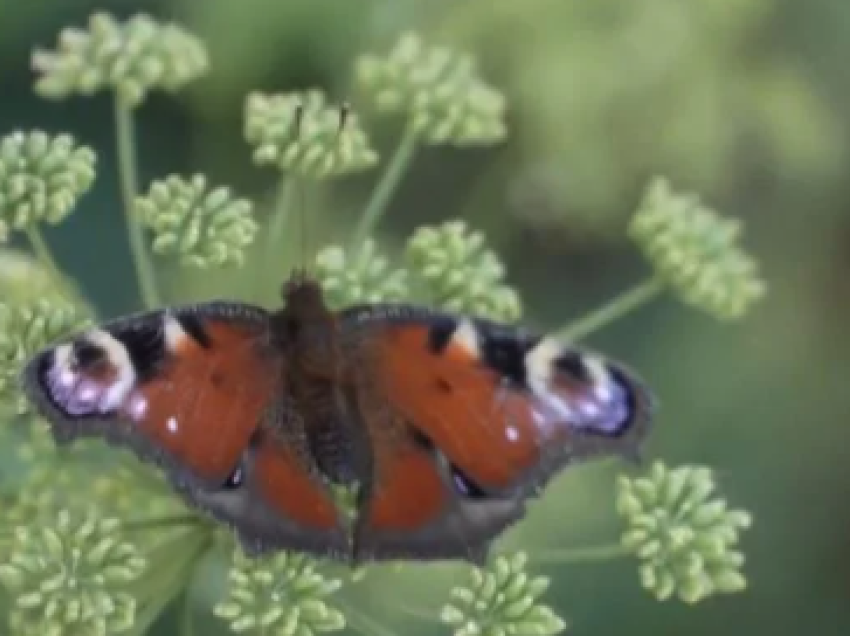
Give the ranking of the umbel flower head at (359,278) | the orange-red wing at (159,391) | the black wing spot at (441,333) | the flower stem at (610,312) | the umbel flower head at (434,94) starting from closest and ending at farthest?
the orange-red wing at (159,391), the black wing spot at (441,333), the umbel flower head at (359,278), the flower stem at (610,312), the umbel flower head at (434,94)

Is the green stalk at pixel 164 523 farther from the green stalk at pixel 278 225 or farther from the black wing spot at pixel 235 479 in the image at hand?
the green stalk at pixel 278 225

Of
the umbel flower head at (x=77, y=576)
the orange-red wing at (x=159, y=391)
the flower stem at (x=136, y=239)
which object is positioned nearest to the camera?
the orange-red wing at (x=159, y=391)

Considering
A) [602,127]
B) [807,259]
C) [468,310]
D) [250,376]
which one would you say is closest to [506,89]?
[602,127]

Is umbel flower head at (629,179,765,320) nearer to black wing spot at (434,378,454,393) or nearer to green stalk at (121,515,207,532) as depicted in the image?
black wing spot at (434,378,454,393)

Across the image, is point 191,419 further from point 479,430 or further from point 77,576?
point 479,430

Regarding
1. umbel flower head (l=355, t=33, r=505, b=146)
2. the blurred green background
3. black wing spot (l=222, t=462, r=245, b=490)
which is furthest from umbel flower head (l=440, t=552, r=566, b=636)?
the blurred green background

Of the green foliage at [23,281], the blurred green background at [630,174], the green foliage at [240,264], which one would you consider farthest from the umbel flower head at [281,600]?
the blurred green background at [630,174]

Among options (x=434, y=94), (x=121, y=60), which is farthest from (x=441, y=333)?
(x=121, y=60)
